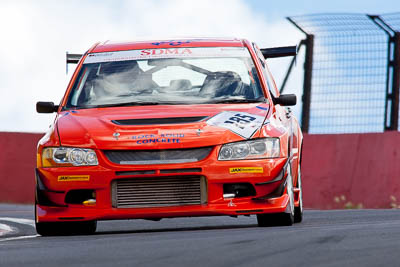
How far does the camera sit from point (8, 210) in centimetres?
1500

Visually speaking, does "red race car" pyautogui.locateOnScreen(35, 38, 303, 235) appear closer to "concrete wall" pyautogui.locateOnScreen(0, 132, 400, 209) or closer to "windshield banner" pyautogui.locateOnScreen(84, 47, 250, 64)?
"windshield banner" pyautogui.locateOnScreen(84, 47, 250, 64)

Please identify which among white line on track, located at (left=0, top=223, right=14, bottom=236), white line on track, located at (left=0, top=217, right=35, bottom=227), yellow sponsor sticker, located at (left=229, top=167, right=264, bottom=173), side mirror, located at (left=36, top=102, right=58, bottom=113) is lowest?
white line on track, located at (left=0, top=217, right=35, bottom=227)

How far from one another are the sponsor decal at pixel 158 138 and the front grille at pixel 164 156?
69 millimetres

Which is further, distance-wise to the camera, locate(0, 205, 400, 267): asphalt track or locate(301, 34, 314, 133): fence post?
locate(301, 34, 314, 133): fence post

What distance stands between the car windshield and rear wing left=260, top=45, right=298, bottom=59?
0.98 metres

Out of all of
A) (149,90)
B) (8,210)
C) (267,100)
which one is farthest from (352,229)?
(8,210)

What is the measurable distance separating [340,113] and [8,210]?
474 cm

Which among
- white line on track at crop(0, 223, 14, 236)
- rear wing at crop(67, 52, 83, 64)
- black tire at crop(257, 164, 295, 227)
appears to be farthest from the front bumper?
rear wing at crop(67, 52, 83, 64)

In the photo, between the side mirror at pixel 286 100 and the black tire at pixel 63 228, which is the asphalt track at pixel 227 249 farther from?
the side mirror at pixel 286 100

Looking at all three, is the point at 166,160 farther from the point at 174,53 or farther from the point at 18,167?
the point at 18,167

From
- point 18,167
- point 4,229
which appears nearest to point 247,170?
point 4,229

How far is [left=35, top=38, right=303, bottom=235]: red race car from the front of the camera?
8.10m

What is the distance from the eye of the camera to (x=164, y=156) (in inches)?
319

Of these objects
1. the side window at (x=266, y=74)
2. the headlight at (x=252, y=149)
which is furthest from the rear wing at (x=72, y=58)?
the headlight at (x=252, y=149)
